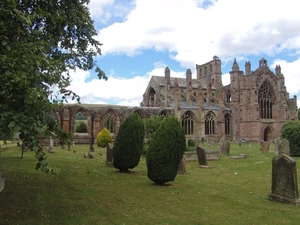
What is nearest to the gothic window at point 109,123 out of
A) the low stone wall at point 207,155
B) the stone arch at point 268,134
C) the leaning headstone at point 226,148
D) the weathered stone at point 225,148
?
the weathered stone at point 225,148

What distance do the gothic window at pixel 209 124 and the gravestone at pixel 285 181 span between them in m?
36.5

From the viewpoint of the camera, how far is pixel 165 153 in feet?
30.4

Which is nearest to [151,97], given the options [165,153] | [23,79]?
[165,153]

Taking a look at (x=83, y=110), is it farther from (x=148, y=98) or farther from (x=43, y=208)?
(x=43, y=208)

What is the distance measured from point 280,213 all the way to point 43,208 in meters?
5.63

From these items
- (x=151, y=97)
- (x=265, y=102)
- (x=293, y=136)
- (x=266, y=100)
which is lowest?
(x=293, y=136)

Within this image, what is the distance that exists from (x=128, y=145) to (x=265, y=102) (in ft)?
140

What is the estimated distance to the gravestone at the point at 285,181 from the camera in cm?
763

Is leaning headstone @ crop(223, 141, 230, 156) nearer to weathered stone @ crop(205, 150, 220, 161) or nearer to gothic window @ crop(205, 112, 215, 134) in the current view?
weathered stone @ crop(205, 150, 220, 161)

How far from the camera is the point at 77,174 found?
1102 centimetres

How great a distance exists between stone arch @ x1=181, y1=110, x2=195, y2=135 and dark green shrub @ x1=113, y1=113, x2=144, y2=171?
30787mm

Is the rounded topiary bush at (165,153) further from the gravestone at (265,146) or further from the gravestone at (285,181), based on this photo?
the gravestone at (265,146)

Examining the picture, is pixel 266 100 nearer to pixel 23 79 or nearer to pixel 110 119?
pixel 110 119

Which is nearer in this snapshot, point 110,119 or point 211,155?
point 211,155
